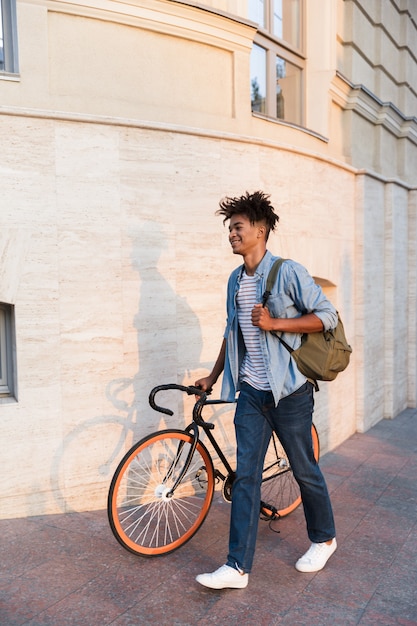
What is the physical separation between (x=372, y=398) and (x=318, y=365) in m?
4.52

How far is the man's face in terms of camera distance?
4.00m

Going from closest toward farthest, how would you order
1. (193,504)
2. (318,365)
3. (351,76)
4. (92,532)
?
(318,365) → (92,532) → (193,504) → (351,76)

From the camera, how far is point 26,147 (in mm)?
4879

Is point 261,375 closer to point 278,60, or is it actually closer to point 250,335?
point 250,335

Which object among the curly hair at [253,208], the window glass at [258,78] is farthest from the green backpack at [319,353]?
the window glass at [258,78]

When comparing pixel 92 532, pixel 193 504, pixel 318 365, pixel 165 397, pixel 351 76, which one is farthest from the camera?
pixel 351 76

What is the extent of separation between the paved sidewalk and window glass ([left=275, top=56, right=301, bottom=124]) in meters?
4.17

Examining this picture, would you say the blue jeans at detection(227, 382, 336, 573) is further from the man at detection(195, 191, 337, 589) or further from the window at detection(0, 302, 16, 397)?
the window at detection(0, 302, 16, 397)

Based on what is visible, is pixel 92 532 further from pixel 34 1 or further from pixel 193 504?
pixel 34 1

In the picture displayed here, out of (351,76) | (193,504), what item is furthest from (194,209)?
(351,76)

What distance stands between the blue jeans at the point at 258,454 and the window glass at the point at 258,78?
3697mm

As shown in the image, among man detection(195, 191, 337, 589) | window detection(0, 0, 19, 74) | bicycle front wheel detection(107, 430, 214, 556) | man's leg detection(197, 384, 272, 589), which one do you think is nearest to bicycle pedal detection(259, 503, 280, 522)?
bicycle front wheel detection(107, 430, 214, 556)

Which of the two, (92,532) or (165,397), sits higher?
(165,397)

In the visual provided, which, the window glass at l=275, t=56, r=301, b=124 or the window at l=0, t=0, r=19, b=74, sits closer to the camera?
the window at l=0, t=0, r=19, b=74
